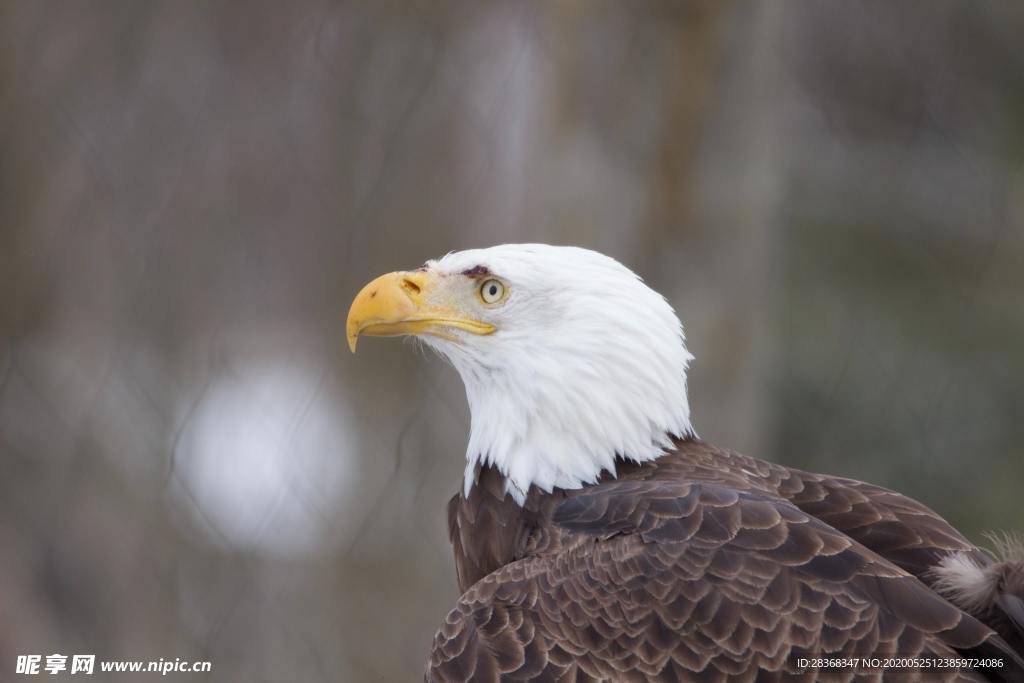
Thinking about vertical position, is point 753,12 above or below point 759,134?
above

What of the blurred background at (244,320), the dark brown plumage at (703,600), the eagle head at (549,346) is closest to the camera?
the dark brown plumage at (703,600)

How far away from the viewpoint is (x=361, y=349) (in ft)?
9.57

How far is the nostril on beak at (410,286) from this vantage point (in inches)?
80.4

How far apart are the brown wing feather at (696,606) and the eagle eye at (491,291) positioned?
0.48 m

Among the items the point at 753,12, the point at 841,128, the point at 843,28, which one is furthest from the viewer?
the point at 841,128

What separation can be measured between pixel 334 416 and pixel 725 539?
4.72ft

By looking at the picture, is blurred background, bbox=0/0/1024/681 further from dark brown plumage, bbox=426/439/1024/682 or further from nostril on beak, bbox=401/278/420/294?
dark brown plumage, bbox=426/439/1024/682

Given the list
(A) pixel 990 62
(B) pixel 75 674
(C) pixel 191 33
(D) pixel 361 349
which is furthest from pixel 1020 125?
(B) pixel 75 674

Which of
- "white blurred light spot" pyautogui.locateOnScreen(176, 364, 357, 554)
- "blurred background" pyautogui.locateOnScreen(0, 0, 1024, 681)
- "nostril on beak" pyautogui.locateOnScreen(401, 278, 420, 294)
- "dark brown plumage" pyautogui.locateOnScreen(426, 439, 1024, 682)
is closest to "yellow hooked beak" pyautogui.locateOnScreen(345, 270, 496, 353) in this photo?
"nostril on beak" pyautogui.locateOnScreen(401, 278, 420, 294)

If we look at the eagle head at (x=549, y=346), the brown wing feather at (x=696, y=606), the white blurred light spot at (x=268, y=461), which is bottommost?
the white blurred light spot at (x=268, y=461)

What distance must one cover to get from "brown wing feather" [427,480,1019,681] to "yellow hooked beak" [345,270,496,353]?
500mm

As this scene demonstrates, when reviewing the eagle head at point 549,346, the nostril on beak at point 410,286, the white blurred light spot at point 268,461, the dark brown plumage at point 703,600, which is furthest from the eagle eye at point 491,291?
the white blurred light spot at point 268,461

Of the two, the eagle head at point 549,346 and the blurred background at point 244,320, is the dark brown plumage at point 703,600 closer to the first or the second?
the eagle head at point 549,346

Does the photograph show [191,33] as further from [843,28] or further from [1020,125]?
[1020,125]
